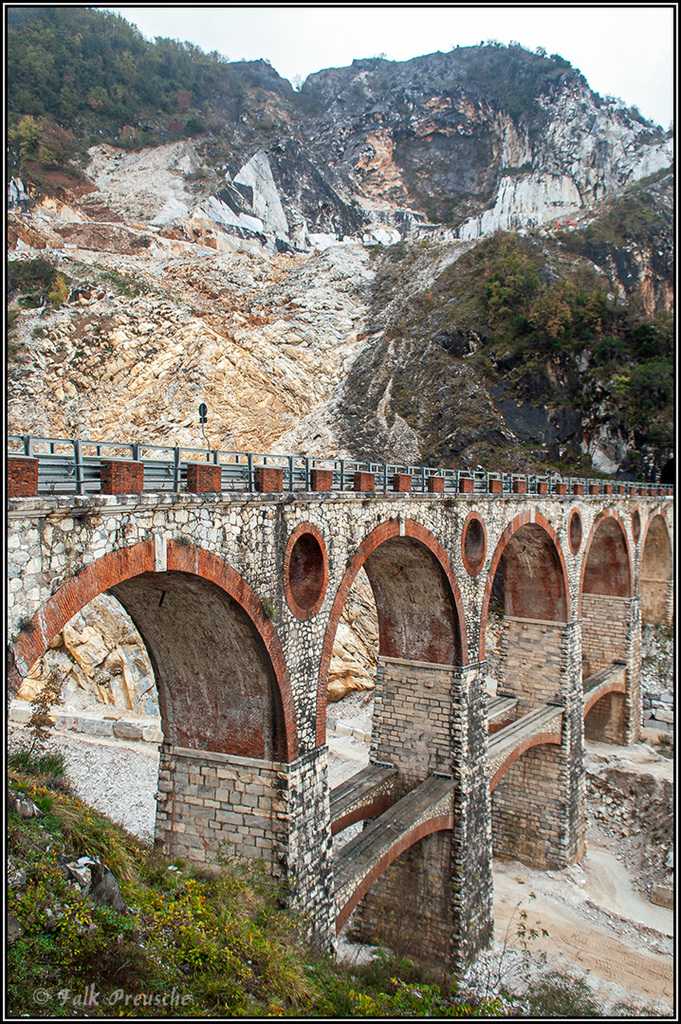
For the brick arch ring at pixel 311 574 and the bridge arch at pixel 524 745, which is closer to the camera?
the brick arch ring at pixel 311 574

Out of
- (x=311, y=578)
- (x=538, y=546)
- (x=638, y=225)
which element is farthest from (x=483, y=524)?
(x=638, y=225)

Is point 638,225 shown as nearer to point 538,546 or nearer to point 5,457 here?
point 538,546

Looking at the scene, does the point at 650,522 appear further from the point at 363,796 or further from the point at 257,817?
the point at 257,817

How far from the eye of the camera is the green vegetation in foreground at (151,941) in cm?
681

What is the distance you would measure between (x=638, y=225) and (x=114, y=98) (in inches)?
2306

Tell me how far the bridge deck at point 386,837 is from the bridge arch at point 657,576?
1062 inches

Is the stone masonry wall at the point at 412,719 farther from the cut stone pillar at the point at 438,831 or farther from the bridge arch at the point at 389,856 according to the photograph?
the bridge arch at the point at 389,856

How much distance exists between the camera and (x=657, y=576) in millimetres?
39312

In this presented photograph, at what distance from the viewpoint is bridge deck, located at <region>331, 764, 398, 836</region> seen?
15.7 m

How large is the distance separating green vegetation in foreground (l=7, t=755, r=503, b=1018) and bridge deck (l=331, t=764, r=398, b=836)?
3.98 metres

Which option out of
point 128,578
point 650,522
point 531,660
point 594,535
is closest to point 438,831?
point 531,660

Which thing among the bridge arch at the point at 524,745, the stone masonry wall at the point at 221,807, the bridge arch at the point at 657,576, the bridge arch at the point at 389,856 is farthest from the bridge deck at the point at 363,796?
the bridge arch at the point at 657,576

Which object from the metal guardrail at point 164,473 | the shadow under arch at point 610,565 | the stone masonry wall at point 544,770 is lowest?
the stone masonry wall at point 544,770

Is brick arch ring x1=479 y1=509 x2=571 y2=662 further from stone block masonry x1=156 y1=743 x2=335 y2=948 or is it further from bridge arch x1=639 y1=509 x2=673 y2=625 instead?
bridge arch x1=639 y1=509 x2=673 y2=625
